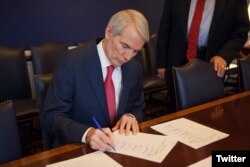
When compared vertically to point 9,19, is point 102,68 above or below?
below

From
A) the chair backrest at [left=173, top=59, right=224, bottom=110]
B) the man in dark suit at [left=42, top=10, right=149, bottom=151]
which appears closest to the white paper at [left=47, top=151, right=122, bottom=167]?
the man in dark suit at [left=42, top=10, right=149, bottom=151]

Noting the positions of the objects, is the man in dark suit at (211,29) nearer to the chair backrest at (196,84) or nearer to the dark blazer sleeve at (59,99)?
the chair backrest at (196,84)

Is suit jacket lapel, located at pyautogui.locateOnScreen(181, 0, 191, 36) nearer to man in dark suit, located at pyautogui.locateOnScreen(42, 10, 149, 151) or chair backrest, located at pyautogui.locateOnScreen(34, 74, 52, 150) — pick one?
man in dark suit, located at pyautogui.locateOnScreen(42, 10, 149, 151)

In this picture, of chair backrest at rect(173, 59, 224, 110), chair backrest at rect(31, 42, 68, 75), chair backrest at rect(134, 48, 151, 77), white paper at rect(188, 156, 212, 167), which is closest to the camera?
white paper at rect(188, 156, 212, 167)

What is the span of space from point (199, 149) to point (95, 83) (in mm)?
586

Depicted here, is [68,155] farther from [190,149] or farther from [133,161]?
[190,149]

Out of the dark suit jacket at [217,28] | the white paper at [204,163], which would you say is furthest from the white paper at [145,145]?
the dark suit jacket at [217,28]

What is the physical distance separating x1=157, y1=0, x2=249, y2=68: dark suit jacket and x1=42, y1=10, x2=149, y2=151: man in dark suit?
38.5 inches

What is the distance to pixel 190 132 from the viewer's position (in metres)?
1.49

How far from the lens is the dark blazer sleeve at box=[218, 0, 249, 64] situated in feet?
8.21

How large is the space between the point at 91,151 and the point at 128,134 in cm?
22

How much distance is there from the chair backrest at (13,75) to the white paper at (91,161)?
2053 mm

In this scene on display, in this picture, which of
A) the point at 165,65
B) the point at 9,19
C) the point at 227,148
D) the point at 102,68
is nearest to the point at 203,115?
the point at 227,148

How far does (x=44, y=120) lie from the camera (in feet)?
5.21
